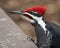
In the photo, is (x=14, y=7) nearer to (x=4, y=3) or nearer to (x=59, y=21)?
(x=4, y=3)

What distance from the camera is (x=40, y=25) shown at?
11.2ft

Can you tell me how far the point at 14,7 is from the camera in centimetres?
641

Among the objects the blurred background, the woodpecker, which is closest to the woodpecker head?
the woodpecker

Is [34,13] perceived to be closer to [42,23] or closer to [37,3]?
[42,23]

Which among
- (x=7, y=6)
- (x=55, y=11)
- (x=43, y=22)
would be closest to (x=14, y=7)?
(x=7, y=6)

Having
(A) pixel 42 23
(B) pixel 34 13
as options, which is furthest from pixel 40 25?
(B) pixel 34 13

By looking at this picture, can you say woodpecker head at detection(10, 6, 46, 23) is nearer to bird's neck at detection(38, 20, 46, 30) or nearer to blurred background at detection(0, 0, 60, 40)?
bird's neck at detection(38, 20, 46, 30)

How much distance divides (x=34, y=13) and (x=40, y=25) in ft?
0.51

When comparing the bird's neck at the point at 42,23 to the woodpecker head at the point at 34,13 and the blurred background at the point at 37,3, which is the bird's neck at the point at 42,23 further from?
the blurred background at the point at 37,3

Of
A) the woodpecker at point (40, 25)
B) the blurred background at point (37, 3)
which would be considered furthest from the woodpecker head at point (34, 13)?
the blurred background at point (37, 3)

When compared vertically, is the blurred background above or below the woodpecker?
below

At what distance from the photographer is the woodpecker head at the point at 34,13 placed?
3301mm

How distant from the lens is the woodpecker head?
3301 mm

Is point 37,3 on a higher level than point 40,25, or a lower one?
lower
